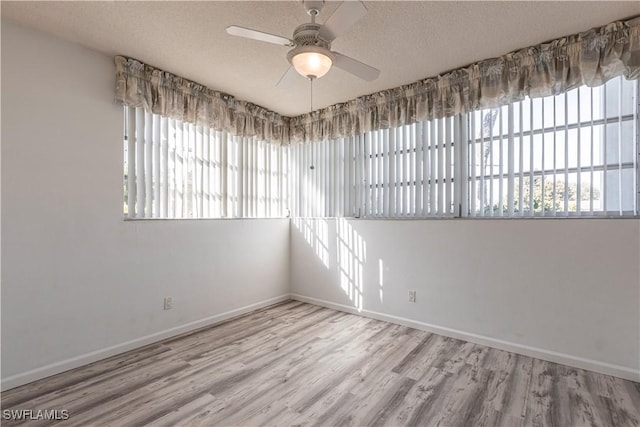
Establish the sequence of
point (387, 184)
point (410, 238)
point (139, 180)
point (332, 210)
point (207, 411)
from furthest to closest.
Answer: point (332, 210)
point (387, 184)
point (410, 238)
point (139, 180)
point (207, 411)

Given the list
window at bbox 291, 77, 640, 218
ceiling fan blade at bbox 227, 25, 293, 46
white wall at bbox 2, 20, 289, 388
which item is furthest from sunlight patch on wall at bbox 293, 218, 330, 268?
ceiling fan blade at bbox 227, 25, 293, 46

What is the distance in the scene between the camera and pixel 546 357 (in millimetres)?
2611

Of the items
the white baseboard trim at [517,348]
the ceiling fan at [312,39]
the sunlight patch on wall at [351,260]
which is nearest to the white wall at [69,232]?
the ceiling fan at [312,39]

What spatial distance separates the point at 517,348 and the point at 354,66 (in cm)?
276

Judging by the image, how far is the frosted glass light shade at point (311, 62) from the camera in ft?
5.83

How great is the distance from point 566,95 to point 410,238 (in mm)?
1846

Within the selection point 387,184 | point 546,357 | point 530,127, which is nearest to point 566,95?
point 530,127

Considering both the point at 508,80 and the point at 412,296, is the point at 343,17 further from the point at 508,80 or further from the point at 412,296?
the point at 412,296

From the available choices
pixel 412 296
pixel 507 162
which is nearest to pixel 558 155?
pixel 507 162

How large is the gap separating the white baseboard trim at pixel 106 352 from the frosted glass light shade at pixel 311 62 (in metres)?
2.78

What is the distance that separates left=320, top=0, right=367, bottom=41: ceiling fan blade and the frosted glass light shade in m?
0.14

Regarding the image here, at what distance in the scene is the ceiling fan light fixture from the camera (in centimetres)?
176

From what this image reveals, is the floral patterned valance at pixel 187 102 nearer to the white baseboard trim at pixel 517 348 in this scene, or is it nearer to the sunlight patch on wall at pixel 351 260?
the sunlight patch on wall at pixel 351 260

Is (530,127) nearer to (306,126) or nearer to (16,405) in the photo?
(306,126)
